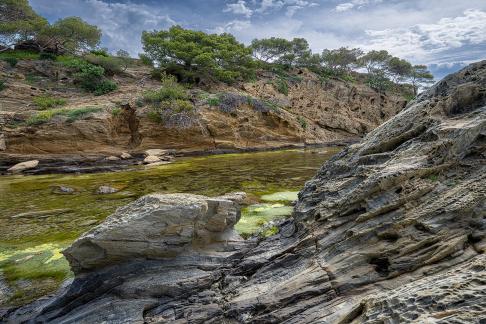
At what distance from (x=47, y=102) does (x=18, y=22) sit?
69.5 feet

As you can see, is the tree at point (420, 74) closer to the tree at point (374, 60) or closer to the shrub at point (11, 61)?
the tree at point (374, 60)

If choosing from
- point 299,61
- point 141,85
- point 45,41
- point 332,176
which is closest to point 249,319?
point 332,176

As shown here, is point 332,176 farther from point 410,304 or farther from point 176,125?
point 176,125

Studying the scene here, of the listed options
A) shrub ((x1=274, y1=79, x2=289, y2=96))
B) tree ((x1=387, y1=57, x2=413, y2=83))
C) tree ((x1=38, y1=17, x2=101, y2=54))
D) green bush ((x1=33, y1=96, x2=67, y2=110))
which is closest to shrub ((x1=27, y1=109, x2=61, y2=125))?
green bush ((x1=33, y1=96, x2=67, y2=110))

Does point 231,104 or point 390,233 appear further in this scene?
point 231,104

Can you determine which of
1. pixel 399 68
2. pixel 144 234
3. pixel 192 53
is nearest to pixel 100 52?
pixel 192 53

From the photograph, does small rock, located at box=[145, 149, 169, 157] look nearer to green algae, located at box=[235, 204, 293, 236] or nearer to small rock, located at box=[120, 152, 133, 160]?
small rock, located at box=[120, 152, 133, 160]

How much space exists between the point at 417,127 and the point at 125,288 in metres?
8.39

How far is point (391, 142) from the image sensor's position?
29.2 ft

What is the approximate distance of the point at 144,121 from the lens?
39.6m

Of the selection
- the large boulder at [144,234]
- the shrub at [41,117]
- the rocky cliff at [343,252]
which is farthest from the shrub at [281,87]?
the large boulder at [144,234]

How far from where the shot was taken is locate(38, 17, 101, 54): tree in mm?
53844

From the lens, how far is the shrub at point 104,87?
4505cm

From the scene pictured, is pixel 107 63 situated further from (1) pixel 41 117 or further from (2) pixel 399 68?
(2) pixel 399 68
